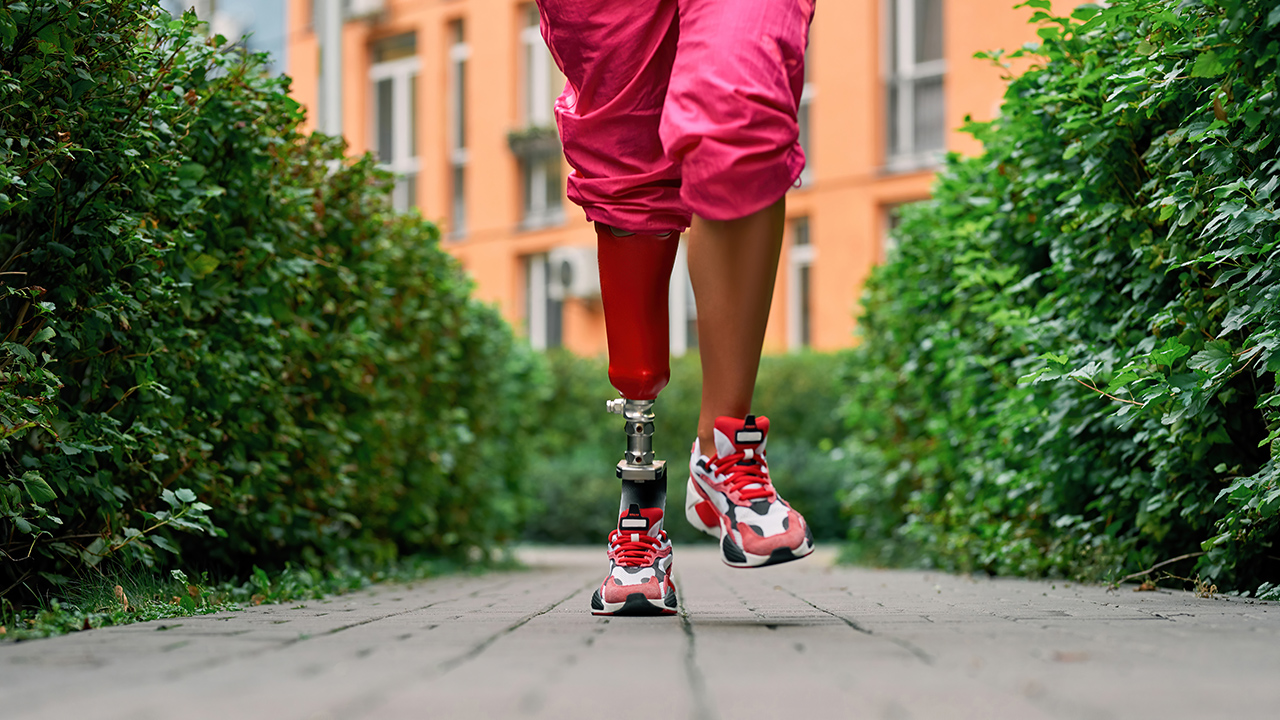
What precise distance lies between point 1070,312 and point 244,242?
269 centimetres

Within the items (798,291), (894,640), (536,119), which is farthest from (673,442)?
(894,640)

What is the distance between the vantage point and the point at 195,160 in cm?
379

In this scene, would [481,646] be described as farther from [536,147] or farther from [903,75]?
[536,147]

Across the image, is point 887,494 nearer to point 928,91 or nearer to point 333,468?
point 333,468

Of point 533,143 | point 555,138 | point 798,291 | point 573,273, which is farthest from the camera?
point 533,143

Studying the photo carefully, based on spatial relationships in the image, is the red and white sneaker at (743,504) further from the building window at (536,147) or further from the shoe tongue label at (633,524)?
the building window at (536,147)

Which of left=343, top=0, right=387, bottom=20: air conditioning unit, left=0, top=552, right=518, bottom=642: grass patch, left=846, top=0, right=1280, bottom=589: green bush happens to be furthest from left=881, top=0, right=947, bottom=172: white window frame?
left=0, top=552, right=518, bottom=642: grass patch

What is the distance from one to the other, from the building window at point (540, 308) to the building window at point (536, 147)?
0.70 metres

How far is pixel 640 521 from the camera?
9.57 ft

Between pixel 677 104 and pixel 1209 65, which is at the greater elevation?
pixel 1209 65

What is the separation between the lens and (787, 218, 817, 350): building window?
17234mm

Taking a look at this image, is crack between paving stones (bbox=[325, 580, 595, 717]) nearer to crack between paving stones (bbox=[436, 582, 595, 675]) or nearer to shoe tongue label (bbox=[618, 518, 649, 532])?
crack between paving stones (bbox=[436, 582, 595, 675])

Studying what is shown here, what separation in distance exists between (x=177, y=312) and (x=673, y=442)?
11068mm

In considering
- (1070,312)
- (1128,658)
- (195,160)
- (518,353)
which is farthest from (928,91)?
(1128,658)
